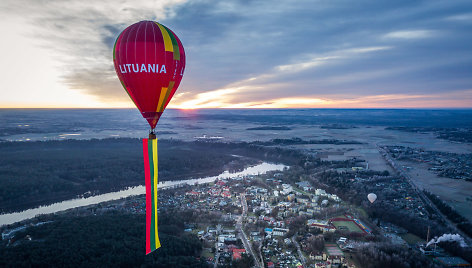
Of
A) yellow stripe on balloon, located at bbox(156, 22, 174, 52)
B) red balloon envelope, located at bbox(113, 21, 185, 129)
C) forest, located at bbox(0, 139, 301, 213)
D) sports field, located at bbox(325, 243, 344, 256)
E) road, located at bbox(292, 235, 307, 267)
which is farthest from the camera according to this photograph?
forest, located at bbox(0, 139, 301, 213)

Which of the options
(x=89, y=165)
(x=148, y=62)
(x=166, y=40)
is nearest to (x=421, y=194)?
(x=166, y=40)

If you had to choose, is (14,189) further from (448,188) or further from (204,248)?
(448,188)

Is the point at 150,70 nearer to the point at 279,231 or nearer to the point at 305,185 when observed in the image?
the point at 279,231

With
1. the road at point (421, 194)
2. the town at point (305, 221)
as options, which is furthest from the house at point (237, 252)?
the road at point (421, 194)

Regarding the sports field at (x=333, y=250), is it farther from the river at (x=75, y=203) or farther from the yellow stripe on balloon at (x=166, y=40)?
the river at (x=75, y=203)

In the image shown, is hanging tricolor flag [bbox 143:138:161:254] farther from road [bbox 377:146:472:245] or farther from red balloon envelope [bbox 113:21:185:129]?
road [bbox 377:146:472:245]

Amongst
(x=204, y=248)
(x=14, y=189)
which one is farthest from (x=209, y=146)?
(x=204, y=248)

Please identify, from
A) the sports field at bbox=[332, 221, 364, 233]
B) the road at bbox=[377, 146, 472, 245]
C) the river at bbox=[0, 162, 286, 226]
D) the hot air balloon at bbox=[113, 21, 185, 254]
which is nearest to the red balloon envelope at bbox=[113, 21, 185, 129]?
the hot air balloon at bbox=[113, 21, 185, 254]
